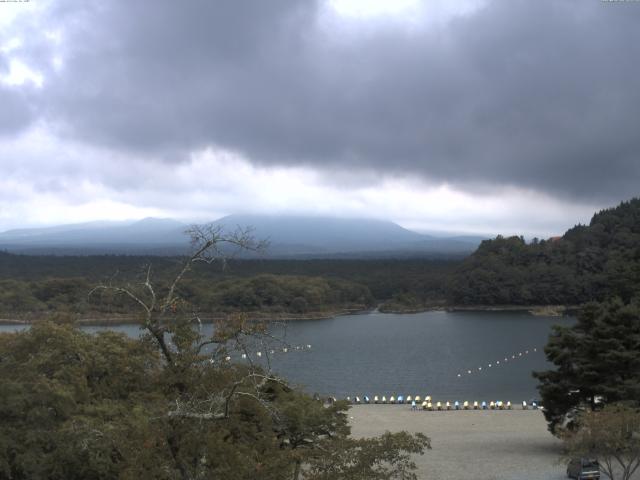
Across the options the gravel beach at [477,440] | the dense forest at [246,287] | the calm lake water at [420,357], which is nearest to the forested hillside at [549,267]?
the dense forest at [246,287]

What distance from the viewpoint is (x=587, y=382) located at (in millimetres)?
14000

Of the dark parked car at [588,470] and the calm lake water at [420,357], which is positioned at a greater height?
the dark parked car at [588,470]

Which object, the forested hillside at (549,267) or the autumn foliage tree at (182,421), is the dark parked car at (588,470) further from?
the forested hillside at (549,267)

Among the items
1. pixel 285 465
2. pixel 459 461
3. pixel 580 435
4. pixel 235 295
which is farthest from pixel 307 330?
pixel 285 465

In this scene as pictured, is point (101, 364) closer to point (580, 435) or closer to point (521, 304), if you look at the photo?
point (580, 435)

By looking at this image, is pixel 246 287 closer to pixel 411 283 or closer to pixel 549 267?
pixel 411 283

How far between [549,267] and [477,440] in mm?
54663

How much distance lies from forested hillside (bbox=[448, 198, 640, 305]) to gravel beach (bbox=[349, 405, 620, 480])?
4202 cm

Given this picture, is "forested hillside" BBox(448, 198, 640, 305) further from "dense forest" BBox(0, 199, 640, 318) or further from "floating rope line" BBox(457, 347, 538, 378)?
"floating rope line" BBox(457, 347, 538, 378)

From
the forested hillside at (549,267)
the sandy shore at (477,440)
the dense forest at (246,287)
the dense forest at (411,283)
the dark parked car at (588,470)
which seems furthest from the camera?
the forested hillside at (549,267)

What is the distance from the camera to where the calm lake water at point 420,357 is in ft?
92.9

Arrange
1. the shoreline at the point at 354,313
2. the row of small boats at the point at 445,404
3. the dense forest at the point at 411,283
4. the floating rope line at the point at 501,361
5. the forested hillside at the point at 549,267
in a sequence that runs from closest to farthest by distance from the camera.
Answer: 1. the row of small boats at the point at 445,404
2. the floating rope line at the point at 501,361
3. the shoreline at the point at 354,313
4. the dense forest at the point at 411,283
5. the forested hillside at the point at 549,267

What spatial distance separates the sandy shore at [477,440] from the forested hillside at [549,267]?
42058 mm

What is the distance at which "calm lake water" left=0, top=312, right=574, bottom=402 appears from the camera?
28328 mm
